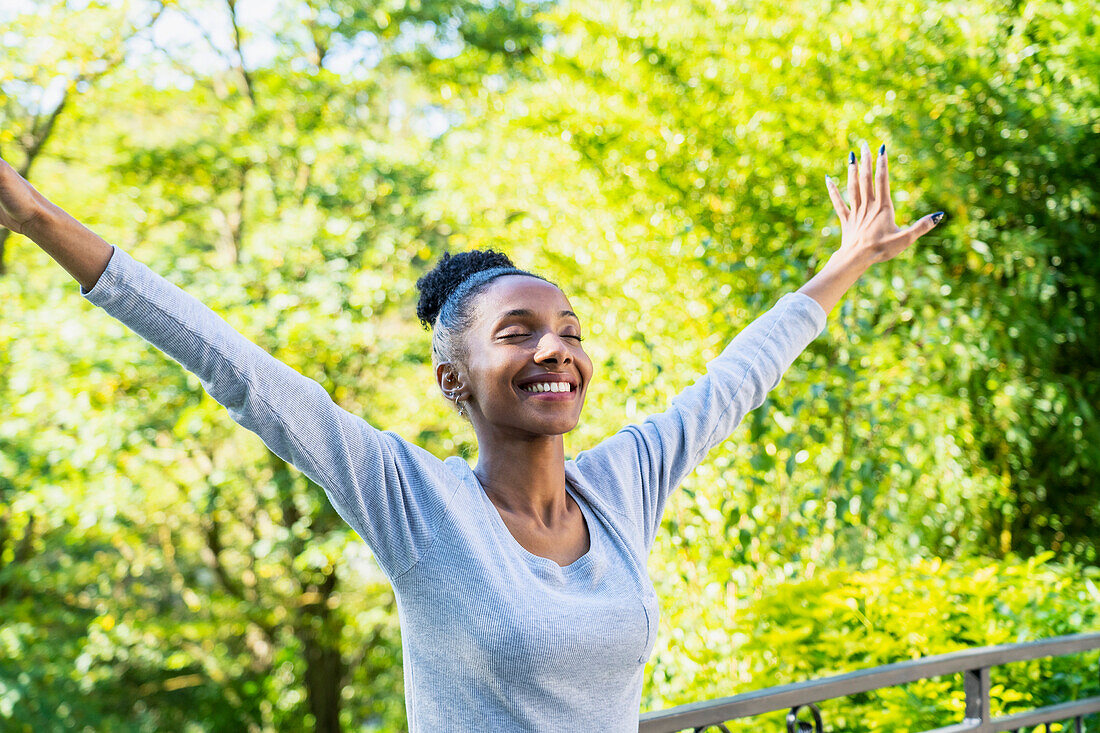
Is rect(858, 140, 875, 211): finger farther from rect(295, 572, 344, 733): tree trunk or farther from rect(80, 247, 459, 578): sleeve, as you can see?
rect(295, 572, 344, 733): tree trunk

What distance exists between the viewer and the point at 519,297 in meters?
0.97

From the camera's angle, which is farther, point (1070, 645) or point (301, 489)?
Result: point (301, 489)

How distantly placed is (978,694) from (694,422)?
3.27 feet

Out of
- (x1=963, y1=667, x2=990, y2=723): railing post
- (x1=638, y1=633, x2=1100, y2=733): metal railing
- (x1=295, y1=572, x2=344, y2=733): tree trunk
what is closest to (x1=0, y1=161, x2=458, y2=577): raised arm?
(x1=638, y1=633, x2=1100, y2=733): metal railing

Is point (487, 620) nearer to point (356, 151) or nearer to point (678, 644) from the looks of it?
point (678, 644)

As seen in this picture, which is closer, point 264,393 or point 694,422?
point 264,393

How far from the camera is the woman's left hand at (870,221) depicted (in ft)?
4.41

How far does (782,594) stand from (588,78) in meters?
2.04

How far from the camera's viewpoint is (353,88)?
217 inches

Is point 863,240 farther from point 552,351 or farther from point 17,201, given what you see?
point 17,201

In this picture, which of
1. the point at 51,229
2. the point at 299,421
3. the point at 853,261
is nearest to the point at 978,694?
the point at 853,261

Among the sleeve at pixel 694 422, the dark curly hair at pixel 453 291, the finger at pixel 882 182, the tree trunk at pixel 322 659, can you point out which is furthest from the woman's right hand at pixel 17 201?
the tree trunk at pixel 322 659

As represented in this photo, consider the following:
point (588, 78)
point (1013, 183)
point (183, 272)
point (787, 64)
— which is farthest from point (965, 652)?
point (183, 272)

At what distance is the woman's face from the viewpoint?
93 cm
